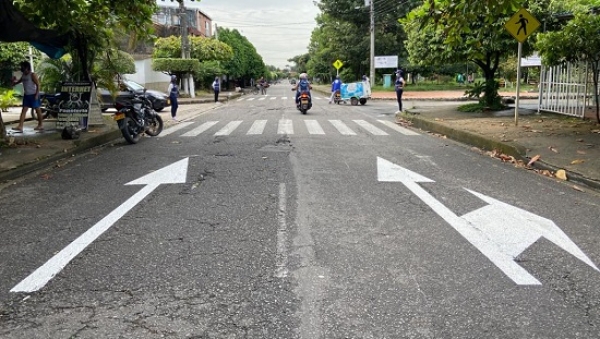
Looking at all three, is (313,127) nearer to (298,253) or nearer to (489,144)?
(489,144)

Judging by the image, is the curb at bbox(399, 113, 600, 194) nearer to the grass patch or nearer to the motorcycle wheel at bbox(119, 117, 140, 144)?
the grass patch

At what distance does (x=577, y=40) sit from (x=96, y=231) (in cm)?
1113

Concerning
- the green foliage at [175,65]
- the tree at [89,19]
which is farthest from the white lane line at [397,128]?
the green foliage at [175,65]

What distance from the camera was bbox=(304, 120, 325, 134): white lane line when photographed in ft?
45.6

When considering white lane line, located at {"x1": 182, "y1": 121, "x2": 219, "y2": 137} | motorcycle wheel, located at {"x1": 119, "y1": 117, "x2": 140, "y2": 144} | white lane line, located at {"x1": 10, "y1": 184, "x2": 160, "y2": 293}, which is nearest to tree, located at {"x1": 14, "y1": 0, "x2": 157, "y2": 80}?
motorcycle wheel, located at {"x1": 119, "y1": 117, "x2": 140, "y2": 144}

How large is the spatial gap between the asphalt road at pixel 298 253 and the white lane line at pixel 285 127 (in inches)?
214

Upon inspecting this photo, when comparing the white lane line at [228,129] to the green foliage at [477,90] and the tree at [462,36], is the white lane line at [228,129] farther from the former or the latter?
the green foliage at [477,90]

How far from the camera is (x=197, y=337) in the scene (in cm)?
311

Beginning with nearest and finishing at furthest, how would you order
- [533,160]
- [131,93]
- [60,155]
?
1. [533,160]
2. [60,155]
3. [131,93]

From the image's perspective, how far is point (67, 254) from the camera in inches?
177

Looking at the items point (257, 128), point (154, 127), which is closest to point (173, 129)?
point (154, 127)

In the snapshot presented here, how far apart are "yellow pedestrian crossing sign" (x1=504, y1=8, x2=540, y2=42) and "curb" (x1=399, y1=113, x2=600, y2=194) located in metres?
2.45

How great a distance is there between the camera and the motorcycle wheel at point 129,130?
11.4 m

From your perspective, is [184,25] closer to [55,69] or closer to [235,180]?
[55,69]
